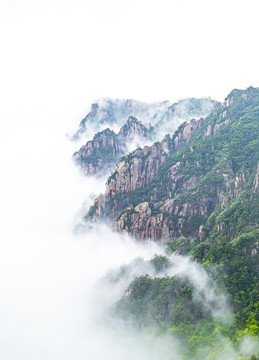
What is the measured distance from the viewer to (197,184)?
155750 mm

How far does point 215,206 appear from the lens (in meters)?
142

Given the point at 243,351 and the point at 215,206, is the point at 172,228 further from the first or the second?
the point at 243,351

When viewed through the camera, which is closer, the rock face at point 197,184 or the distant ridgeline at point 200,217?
the distant ridgeline at point 200,217

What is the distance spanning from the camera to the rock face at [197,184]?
415 feet

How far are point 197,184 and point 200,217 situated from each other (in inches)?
753

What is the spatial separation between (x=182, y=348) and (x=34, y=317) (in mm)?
104744

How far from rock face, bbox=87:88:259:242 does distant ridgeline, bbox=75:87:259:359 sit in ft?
1.45

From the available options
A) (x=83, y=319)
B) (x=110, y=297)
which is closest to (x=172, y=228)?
(x=110, y=297)

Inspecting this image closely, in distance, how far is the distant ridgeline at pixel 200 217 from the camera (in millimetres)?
85875

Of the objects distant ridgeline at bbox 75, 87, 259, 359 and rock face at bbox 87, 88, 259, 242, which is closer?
distant ridgeline at bbox 75, 87, 259, 359

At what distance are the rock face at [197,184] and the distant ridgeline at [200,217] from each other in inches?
17.4

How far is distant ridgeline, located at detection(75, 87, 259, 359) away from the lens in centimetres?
8588

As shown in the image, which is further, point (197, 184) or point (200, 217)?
point (197, 184)

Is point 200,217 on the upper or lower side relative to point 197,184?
lower
